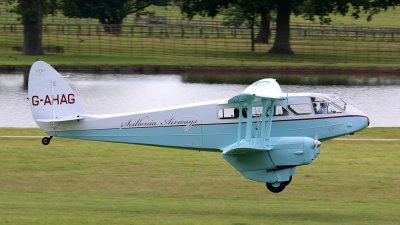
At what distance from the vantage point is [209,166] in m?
29.5

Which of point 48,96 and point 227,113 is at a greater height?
point 48,96

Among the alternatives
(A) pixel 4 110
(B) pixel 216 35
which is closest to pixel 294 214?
(A) pixel 4 110

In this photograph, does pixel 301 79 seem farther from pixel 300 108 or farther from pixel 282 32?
pixel 300 108

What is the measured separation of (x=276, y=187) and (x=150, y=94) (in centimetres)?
2943

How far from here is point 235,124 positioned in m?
25.5

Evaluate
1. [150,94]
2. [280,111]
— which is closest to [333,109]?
[280,111]

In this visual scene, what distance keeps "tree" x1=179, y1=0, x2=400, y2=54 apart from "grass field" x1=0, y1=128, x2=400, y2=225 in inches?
1367

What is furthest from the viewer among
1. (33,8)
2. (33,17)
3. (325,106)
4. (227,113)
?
(33,17)

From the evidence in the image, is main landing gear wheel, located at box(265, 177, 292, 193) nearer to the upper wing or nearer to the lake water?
the upper wing

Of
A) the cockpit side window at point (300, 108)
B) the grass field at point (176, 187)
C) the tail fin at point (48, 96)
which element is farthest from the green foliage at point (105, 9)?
the cockpit side window at point (300, 108)

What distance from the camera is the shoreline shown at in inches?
2479

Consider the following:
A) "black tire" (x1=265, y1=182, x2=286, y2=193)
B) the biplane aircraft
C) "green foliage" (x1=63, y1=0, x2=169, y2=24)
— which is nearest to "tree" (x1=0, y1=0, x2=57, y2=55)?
"green foliage" (x1=63, y1=0, x2=169, y2=24)

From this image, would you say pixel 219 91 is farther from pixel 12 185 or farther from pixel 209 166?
pixel 12 185

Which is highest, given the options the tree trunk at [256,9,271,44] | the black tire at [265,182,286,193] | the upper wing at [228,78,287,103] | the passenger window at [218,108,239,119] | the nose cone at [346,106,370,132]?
the upper wing at [228,78,287,103]
